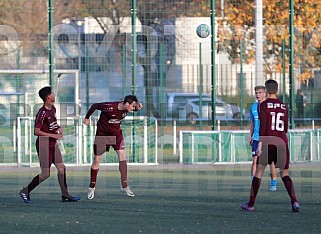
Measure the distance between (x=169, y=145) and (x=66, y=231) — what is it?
671 inches

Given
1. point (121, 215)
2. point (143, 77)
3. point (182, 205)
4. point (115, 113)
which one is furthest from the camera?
point (143, 77)

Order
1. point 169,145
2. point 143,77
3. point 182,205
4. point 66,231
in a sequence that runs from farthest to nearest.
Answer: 1. point 169,145
2. point 143,77
3. point 182,205
4. point 66,231

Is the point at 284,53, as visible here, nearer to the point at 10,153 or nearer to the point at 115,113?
the point at 10,153

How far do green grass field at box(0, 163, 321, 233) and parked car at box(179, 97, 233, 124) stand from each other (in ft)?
17.2

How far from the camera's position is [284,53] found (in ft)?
87.9

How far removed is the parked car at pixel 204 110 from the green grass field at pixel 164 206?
524 centimetres

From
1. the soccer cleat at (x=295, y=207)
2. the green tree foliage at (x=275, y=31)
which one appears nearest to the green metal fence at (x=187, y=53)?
the green tree foliage at (x=275, y=31)

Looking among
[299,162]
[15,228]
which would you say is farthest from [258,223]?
[299,162]

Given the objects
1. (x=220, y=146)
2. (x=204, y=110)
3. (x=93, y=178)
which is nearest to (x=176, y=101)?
(x=204, y=110)

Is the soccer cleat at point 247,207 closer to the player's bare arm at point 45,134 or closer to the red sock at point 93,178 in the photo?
the red sock at point 93,178

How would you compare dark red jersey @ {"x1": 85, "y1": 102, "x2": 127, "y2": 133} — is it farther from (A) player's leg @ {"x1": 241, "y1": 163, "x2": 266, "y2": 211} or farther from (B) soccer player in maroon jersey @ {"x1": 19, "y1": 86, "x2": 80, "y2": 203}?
(A) player's leg @ {"x1": 241, "y1": 163, "x2": 266, "y2": 211}

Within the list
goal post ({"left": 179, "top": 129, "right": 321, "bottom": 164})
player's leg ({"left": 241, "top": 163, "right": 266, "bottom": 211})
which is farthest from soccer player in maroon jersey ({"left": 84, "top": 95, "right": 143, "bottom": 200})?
goal post ({"left": 179, "top": 129, "right": 321, "bottom": 164})

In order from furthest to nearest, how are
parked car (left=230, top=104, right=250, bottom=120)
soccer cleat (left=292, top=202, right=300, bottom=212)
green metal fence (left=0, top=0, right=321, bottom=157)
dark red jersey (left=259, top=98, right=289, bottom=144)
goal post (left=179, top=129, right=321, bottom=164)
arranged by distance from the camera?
parked car (left=230, top=104, right=250, bottom=120) < green metal fence (left=0, top=0, right=321, bottom=157) < goal post (left=179, top=129, right=321, bottom=164) < dark red jersey (left=259, top=98, right=289, bottom=144) < soccer cleat (left=292, top=202, right=300, bottom=212)

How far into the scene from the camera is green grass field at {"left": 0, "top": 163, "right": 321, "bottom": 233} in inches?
484
